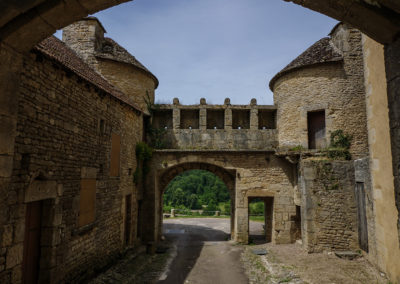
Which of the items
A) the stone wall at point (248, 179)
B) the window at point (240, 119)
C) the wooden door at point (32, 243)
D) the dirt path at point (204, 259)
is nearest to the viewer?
the wooden door at point (32, 243)

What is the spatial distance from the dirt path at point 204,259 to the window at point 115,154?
3388mm

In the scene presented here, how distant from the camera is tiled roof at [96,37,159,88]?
10.1m

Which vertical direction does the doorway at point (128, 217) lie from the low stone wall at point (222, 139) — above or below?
below

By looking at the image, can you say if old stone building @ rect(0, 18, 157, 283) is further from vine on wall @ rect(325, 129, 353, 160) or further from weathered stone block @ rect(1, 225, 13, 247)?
vine on wall @ rect(325, 129, 353, 160)

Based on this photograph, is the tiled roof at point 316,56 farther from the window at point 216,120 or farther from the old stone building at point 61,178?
the old stone building at point 61,178

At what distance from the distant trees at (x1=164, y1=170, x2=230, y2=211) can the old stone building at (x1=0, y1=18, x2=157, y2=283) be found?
20.9 meters

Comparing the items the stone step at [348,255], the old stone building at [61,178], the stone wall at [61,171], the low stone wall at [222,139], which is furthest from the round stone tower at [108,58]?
the stone step at [348,255]

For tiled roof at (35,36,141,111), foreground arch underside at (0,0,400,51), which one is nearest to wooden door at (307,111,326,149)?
tiled roof at (35,36,141,111)

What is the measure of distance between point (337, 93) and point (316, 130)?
5.03 feet

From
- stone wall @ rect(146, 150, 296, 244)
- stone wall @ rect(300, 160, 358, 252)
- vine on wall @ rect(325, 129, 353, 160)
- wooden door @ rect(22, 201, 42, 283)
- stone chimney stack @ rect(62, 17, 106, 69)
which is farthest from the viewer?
stone wall @ rect(146, 150, 296, 244)

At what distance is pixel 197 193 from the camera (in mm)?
34438

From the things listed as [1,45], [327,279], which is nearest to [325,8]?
[1,45]

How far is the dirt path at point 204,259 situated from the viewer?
7.26 meters

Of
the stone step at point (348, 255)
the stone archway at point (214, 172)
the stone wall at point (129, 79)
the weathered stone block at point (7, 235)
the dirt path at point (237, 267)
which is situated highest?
the stone wall at point (129, 79)
